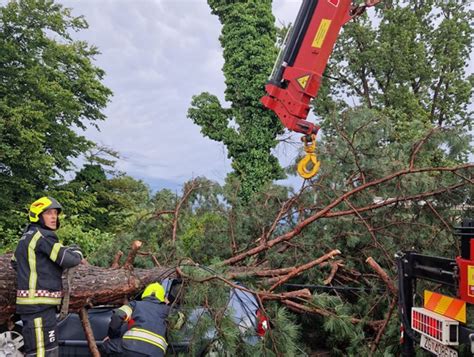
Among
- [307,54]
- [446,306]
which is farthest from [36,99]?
[446,306]

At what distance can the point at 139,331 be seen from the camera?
3.38 m

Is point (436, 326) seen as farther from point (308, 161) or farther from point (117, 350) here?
point (117, 350)

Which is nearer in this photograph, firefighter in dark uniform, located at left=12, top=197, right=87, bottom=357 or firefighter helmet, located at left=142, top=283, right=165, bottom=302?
firefighter in dark uniform, located at left=12, top=197, right=87, bottom=357

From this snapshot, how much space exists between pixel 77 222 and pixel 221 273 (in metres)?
10.4

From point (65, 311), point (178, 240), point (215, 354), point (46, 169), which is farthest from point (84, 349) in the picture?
point (46, 169)

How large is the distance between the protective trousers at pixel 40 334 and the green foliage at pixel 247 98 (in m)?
9.88

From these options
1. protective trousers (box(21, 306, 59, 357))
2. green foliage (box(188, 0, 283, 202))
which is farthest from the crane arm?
green foliage (box(188, 0, 283, 202))

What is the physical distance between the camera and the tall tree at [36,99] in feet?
43.2

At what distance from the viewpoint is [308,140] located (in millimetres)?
4664

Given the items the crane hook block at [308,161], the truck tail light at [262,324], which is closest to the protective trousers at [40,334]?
the truck tail light at [262,324]

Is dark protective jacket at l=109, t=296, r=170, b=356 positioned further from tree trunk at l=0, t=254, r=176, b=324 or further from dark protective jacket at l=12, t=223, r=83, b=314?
dark protective jacket at l=12, t=223, r=83, b=314

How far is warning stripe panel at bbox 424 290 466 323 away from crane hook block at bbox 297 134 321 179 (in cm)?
164

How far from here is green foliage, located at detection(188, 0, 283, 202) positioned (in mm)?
13336

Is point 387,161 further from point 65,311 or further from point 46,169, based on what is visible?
point 46,169
